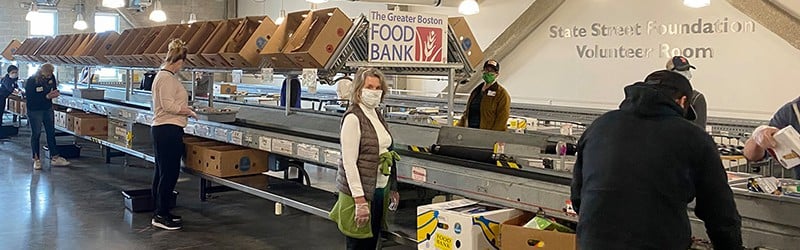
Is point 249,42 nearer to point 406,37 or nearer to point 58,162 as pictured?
point 406,37

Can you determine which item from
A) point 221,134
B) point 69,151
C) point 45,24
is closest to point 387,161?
point 221,134

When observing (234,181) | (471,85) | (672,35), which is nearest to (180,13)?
(471,85)

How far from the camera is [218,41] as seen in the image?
18.7 ft

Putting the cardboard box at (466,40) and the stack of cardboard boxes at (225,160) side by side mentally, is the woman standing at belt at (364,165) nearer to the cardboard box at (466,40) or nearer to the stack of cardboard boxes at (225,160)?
the cardboard box at (466,40)

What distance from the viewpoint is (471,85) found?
40.1 feet

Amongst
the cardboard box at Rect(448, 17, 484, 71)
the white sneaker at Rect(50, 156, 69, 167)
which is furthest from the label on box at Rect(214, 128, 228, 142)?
the white sneaker at Rect(50, 156, 69, 167)

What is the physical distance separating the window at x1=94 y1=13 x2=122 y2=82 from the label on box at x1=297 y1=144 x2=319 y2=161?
1445 cm

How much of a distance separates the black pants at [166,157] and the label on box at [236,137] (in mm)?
450

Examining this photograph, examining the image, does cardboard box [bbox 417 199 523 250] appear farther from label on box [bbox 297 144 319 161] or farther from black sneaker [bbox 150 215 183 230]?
black sneaker [bbox 150 215 183 230]

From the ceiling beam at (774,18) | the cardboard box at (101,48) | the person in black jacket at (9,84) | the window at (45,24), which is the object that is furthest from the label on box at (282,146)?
the window at (45,24)

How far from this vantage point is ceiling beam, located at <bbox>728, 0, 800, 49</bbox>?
803 centimetres

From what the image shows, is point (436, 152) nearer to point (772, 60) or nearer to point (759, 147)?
point (759, 147)

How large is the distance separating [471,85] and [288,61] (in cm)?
790

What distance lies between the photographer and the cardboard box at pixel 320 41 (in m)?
4.31
